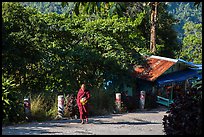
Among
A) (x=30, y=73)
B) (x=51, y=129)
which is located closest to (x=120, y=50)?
(x=30, y=73)

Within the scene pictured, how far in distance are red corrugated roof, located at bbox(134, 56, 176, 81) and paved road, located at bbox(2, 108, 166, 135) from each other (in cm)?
717

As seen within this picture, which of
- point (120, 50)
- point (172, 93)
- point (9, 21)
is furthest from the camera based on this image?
point (172, 93)

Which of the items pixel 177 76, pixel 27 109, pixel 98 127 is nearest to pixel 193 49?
pixel 177 76

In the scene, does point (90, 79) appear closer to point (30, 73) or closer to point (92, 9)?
point (30, 73)

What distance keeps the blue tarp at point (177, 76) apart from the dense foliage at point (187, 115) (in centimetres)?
1393

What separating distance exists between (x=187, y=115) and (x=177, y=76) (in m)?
17.2

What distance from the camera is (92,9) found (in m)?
6.72

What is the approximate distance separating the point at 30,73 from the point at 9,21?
9.15 feet

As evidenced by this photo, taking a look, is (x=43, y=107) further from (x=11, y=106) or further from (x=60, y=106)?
(x=11, y=106)

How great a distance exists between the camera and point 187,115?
30.9 feet

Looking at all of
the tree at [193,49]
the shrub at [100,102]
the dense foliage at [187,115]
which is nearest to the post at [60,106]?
the shrub at [100,102]

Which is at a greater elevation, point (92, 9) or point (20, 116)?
point (92, 9)

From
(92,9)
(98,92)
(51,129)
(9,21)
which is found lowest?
(51,129)

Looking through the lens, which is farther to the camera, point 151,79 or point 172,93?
point 172,93
